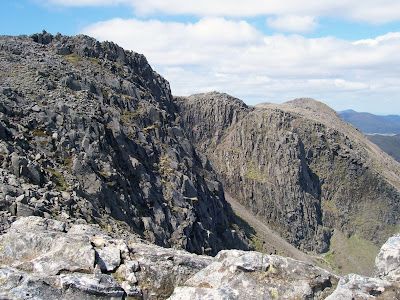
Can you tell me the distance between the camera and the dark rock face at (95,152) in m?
42.6

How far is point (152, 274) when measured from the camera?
18469mm

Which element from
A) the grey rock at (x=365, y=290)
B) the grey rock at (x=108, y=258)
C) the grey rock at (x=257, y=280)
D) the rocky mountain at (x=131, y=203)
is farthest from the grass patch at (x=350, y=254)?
the grey rock at (x=108, y=258)

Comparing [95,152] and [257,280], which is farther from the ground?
[95,152]

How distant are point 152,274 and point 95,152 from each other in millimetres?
46515

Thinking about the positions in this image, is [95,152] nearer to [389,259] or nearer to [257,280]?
[257,280]

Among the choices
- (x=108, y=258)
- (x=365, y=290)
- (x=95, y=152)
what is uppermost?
(x=95, y=152)

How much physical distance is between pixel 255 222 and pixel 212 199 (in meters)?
73.9

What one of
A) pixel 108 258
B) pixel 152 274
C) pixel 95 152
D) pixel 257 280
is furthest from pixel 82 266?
pixel 95 152

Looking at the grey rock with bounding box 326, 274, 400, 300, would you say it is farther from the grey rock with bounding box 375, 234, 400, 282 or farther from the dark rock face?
the dark rock face

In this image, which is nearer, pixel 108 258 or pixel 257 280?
pixel 257 280

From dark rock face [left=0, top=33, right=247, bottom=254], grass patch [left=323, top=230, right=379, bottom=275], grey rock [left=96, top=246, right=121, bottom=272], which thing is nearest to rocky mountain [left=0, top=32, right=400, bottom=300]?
grey rock [left=96, top=246, right=121, bottom=272]

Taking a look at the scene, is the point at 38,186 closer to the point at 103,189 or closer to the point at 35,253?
the point at 103,189

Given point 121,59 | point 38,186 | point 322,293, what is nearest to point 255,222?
point 121,59

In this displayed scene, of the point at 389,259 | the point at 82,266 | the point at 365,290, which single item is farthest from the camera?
the point at 389,259
